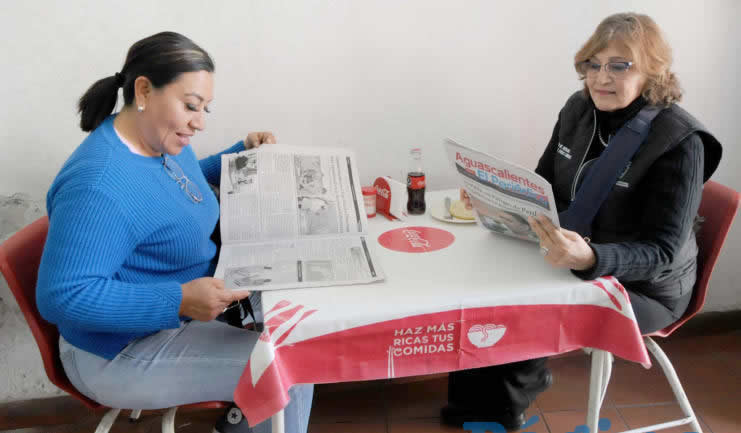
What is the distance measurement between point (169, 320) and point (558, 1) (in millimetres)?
1532

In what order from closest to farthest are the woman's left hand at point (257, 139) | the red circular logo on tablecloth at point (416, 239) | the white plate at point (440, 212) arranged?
the red circular logo on tablecloth at point (416, 239), the white plate at point (440, 212), the woman's left hand at point (257, 139)

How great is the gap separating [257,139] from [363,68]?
418 mm

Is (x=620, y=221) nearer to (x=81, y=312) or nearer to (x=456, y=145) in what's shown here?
(x=456, y=145)

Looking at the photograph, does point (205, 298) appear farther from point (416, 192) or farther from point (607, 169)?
point (607, 169)

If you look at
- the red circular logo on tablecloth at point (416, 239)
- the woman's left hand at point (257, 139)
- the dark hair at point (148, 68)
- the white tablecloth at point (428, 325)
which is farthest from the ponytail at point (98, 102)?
the red circular logo on tablecloth at point (416, 239)

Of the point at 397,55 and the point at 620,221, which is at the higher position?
the point at 397,55

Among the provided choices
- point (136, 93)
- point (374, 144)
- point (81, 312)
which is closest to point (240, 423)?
point (81, 312)

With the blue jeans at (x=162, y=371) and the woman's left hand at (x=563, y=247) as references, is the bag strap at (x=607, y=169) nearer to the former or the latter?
the woman's left hand at (x=563, y=247)

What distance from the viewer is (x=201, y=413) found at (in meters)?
1.91

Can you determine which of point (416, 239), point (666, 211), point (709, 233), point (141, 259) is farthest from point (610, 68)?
point (141, 259)

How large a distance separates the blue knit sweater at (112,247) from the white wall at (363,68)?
53 cm

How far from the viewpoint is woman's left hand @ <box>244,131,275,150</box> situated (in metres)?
1.64

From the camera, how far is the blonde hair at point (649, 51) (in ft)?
Answer: 4.49

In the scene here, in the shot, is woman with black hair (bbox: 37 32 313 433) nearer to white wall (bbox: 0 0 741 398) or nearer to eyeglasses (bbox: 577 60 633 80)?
white wall (bbox: 0 0 741 398)
